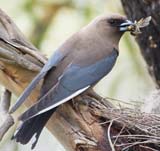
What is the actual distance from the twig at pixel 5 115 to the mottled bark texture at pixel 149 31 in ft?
3.85

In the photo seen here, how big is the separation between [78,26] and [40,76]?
7.70 ft

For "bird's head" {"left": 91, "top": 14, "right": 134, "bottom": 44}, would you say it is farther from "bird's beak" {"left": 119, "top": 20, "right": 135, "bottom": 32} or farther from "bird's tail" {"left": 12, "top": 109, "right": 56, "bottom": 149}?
"bird's tail" {"left": 12, "top": 109, "right": 56, "bottom": 149}

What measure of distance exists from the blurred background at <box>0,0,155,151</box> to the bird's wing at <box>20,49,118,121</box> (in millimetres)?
1567

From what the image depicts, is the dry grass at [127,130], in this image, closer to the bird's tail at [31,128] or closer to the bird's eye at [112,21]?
the bird's tail at [31,128]

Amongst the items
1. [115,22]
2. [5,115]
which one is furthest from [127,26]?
[5,115]

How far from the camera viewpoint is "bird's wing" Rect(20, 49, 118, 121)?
312 centimetres

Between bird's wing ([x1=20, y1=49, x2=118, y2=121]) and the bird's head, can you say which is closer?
bird's wing ([x1=20, y1=49, x2=118, y2=121])

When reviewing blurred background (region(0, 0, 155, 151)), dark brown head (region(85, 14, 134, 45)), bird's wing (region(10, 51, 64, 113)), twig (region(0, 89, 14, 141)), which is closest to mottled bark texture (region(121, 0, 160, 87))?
dark brown head (region(85, 14, 134, 45))

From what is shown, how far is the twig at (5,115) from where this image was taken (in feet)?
10.3

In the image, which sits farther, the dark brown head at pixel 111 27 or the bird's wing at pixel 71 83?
the dark brown head at pixel 111 27

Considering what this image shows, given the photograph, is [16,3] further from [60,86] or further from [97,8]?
[60,86]

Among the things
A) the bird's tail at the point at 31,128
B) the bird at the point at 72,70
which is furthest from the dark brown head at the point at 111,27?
the bird's tail at the point at 31,128

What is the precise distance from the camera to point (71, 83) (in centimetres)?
333

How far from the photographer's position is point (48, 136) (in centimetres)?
407
